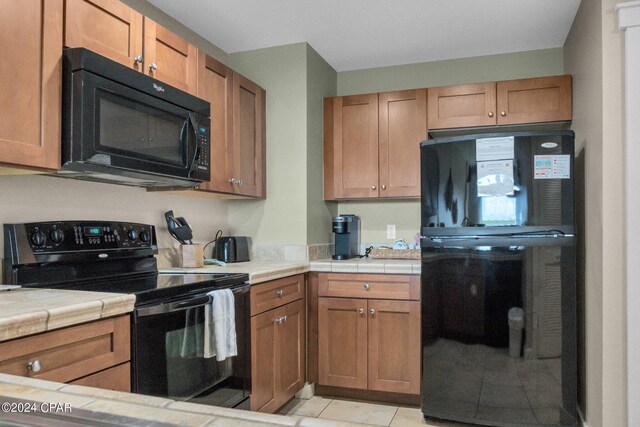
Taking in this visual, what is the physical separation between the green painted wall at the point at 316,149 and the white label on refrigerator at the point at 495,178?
117 centimetres

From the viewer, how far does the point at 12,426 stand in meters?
0.51

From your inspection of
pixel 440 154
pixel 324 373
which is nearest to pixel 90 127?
pixel 440 154

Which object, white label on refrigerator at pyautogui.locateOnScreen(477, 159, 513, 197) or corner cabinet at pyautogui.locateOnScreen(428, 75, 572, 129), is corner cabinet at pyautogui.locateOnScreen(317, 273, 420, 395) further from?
corner cabinet at pyautogui.locateOnScreen(428, 75, 572, 129)

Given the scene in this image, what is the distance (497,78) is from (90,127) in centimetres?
276

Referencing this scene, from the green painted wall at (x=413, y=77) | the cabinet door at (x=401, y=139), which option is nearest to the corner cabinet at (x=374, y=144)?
the cabinet door at (x=401, y=139)

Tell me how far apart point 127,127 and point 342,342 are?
1789mm

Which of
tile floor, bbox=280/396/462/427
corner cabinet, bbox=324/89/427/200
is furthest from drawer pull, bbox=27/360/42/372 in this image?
corner cabinet, bbox=324/89/427/200

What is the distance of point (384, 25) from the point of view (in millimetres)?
2920

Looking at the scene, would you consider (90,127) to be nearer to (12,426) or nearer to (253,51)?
(12,426)

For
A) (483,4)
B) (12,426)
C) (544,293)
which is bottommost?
(544,293)

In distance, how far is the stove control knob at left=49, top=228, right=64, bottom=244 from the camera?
190 cm

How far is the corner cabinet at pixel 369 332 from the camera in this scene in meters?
2.81

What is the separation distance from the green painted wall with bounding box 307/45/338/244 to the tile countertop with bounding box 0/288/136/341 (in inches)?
70.6

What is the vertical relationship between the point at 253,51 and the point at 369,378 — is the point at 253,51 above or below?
above
